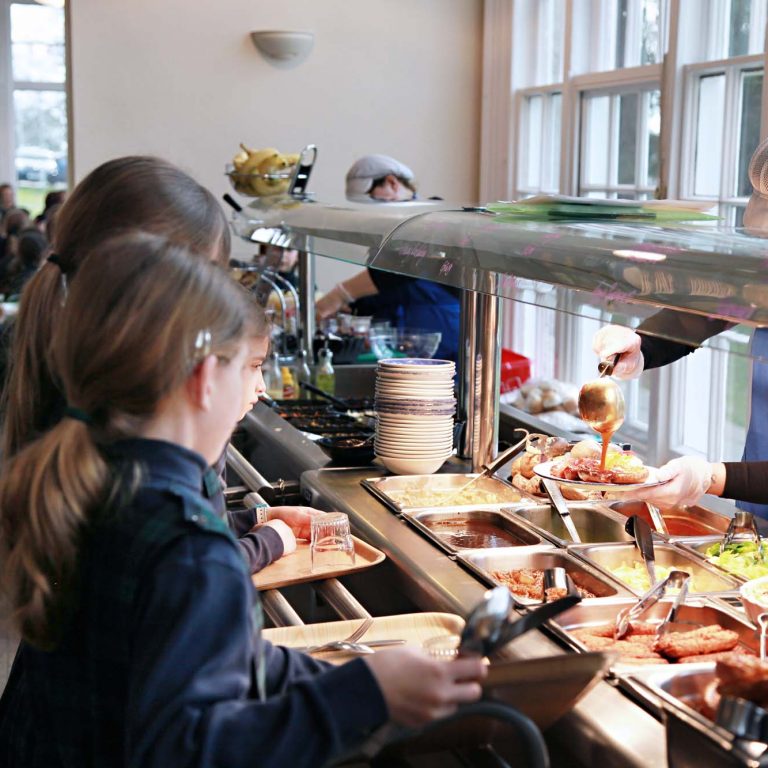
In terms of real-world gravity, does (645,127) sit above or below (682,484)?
above

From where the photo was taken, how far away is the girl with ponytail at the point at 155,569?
1108mm

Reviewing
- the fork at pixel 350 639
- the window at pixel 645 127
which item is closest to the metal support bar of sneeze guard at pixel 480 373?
the fork at pixel 350 639

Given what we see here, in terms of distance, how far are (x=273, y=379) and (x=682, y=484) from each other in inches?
72.9

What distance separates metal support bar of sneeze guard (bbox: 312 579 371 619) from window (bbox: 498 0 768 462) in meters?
2.48

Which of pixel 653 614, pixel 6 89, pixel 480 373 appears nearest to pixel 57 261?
pixel 653 614

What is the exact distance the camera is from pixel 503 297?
1903mm

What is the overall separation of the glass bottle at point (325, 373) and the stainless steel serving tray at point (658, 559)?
200 centimetres

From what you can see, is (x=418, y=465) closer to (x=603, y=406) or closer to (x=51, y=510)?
(x=603, y=406)

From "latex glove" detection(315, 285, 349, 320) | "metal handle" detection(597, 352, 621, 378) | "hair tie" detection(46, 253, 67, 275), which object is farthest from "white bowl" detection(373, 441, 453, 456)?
"latex glove" detection(315, 285, 349, 320)

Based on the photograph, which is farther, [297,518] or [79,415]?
[297,518]

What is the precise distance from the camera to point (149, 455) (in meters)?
1.21

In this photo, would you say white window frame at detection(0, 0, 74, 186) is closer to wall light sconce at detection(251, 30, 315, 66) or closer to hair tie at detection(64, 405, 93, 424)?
wall light sconce at detection(251, 30, 315, 66)

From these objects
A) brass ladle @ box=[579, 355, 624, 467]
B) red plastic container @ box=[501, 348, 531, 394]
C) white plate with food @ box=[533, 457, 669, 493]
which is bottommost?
red plastic container @ box=[501, 348, 531, 394]

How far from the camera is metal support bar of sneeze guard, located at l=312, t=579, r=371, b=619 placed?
1.82 metres
